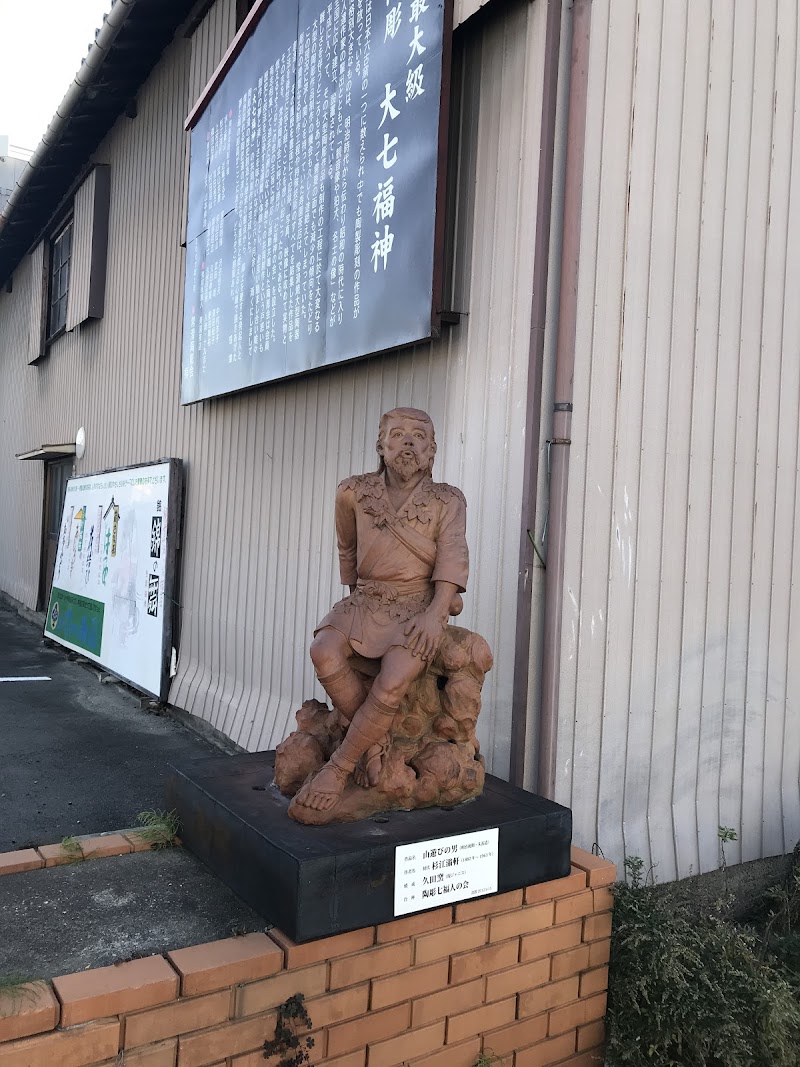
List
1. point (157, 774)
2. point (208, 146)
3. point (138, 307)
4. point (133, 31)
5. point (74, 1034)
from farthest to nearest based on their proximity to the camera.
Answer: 1. point (138, 307)
2. point (133, 31)
3. point (208, 146)
4. point (157, 774)
5. point (74, 1034)

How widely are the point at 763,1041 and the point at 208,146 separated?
22.0ft

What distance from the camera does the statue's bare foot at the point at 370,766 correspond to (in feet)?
9.05

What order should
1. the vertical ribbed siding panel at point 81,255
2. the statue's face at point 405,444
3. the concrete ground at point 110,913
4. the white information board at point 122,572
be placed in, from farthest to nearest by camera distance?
the vertical ribbed siding panel at point 81,255
the white information board at point 122,572
the statue's face at point 405,444
the concrete ground at point 110,913

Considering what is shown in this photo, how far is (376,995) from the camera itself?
2430 mm

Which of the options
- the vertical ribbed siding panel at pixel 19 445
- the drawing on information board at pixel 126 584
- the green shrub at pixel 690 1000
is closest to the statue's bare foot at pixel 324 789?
the green shrub at pixel 690 1000

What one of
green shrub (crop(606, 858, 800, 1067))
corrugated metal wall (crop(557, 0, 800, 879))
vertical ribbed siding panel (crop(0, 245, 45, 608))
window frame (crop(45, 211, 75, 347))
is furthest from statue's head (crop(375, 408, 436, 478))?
vertical ribbed siding panel (crop(0, 245, 45, 608))

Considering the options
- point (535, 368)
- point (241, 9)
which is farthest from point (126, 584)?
point (535, 368)

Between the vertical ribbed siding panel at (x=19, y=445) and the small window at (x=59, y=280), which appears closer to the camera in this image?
the small window at (x=59, y=280)

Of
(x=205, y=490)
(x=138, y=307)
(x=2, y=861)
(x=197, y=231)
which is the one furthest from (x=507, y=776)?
(x=138, y=307)

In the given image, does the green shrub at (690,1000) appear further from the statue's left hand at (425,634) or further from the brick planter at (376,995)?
the statue's left hand at (425,634)

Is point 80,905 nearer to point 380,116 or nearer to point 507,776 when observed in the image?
point 507,776

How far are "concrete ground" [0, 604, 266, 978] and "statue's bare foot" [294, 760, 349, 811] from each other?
0.37 meters

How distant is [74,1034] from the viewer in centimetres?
198

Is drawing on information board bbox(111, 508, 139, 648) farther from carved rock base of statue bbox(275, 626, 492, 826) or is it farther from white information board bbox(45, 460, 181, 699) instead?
carved rock base of statue bbox(275, 626, 492, 826)
